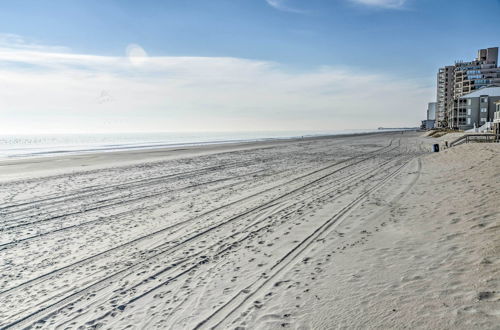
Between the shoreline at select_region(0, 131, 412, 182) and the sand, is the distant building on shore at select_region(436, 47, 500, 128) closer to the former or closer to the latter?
the shoreline at select_region(0, 131, 412, 182)

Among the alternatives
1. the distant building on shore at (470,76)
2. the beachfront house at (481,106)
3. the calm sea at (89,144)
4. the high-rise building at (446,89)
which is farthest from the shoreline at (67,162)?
the high-rise building at (446,89)

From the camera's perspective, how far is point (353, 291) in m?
4.84

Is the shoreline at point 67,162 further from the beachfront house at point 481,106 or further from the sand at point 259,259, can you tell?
the beachfront house at point 481,106

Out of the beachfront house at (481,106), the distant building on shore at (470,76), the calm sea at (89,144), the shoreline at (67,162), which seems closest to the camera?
the shoreline at (67,162)

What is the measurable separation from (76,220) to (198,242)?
174 inches

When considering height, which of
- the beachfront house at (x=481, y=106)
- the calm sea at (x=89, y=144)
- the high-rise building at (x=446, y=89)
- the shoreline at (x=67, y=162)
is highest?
the high-rise building at (x=446, y=89)

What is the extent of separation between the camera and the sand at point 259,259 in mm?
4352

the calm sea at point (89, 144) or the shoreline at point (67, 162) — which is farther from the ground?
the calm sea at point (89, 144)

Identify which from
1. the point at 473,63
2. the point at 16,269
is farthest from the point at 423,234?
the point at 473,63

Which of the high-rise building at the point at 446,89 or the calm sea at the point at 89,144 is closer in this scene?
the calm sea at the point at 89,144

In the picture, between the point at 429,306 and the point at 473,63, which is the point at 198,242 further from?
the point at 473,63

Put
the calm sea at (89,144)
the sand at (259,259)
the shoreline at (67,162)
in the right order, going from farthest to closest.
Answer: the calm sea at (89,144) → the shoreline at (67,162) → the sand at (259,259)

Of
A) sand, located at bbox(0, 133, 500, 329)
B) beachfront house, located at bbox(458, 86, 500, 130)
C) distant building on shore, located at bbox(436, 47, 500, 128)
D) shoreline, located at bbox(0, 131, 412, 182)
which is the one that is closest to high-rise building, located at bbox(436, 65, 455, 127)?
distant building on shore, located at bbox(436, 47, 500, 128)

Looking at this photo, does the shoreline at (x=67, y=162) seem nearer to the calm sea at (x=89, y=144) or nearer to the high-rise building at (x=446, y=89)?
the calm sea at (x=89, y=144)
